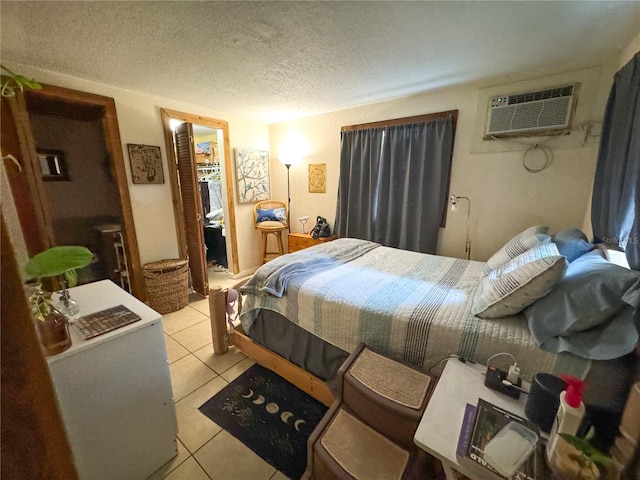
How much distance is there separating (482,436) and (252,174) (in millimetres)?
3710

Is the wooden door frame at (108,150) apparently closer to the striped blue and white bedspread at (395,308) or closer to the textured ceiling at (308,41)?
the textured ceiling at (308,41)

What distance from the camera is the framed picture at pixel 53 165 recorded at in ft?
9.00

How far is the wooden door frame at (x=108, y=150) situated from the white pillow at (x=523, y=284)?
10.2 ft

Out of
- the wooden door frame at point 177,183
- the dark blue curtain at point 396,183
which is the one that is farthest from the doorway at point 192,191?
the dark blue curtain at point 396,183

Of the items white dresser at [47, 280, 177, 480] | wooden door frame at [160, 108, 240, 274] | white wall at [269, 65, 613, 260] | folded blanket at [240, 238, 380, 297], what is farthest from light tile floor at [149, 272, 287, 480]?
white wall at [269, 65, 613, 260]

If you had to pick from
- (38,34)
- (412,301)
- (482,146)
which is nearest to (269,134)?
(38,34)

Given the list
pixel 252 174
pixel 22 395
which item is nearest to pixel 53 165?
pixel 252 174

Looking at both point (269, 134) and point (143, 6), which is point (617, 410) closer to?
point (143, 6)

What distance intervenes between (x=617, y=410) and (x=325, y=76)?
2.62 meters

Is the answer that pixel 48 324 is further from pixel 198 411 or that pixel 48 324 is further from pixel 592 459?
pixel 592 459

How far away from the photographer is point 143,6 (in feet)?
4.41

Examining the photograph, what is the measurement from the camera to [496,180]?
2.49 meters

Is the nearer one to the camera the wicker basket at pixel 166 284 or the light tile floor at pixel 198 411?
the light tile floor at pixel 198 411

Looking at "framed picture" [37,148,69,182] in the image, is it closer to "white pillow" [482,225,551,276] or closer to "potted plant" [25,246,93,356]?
"potted plant" [25,246,93,356]
